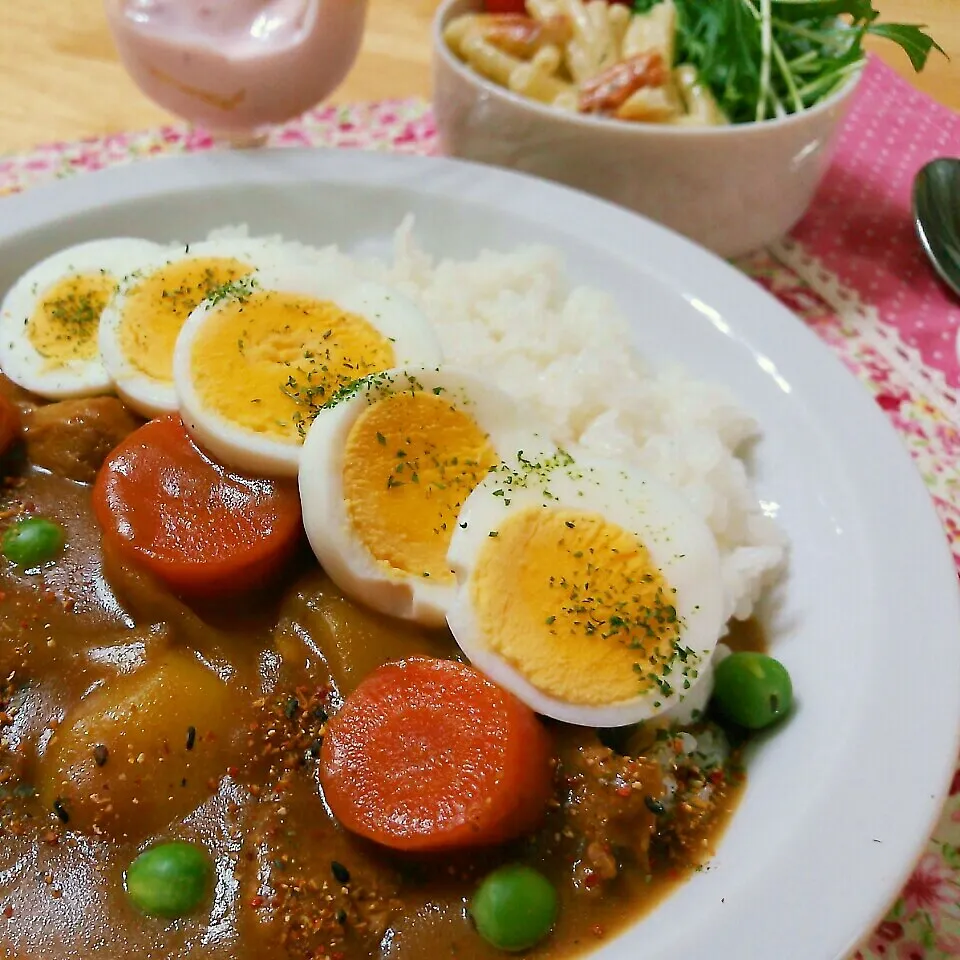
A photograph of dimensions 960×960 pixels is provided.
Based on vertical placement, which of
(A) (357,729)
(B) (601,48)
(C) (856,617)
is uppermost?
(B) (601,48)

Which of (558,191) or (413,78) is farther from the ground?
(558,191)

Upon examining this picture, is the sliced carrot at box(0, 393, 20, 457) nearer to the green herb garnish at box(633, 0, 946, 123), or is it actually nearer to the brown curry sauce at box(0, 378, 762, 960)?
the brown curry sauce at box(0, 378, 762, 960)

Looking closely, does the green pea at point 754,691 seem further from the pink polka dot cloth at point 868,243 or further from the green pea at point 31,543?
the green pea at point 31,543

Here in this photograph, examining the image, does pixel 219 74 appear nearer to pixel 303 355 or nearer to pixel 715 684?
pixel 303 355

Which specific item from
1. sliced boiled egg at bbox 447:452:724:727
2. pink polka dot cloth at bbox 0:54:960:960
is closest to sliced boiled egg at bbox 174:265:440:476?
sliced boiled egg at bbox 447:452:724:727

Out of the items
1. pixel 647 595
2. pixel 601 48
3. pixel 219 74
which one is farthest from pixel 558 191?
pixel 647 595
